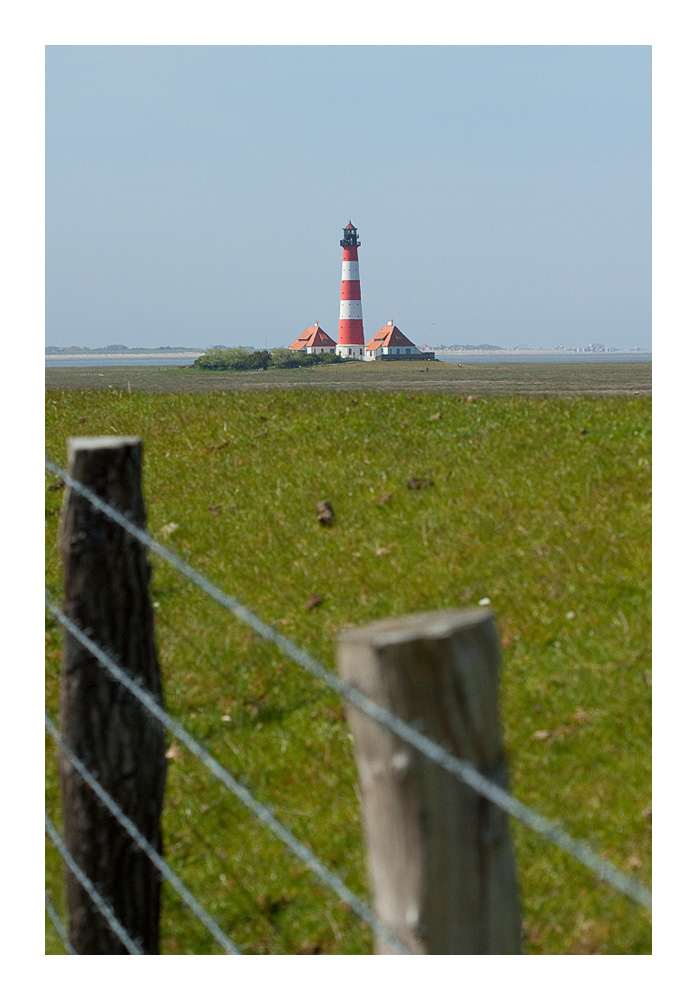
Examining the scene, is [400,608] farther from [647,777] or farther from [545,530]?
[647,777]

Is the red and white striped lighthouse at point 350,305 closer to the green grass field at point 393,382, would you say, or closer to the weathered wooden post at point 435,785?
the green grass field at point 393,382

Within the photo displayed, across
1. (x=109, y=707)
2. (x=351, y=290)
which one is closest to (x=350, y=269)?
(x=351, y=290)

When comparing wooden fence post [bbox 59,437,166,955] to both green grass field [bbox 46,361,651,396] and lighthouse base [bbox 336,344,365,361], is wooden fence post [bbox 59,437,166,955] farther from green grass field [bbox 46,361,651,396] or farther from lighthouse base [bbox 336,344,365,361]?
lighthouse base [bbox 336,344,365,361]

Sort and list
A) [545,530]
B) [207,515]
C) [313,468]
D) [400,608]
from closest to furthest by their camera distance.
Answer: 1. [400,608]
2. [545,530]
3. [207,515]
4. [313,468]

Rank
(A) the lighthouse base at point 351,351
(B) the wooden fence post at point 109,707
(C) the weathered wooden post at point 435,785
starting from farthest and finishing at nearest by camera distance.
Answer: (A) the lighthouse base at point 351,351 < (B) the wooden fence post at point 109,707 < (C) the weathered wooden post at point 435,785

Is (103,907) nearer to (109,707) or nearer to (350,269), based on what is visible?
(109,707)

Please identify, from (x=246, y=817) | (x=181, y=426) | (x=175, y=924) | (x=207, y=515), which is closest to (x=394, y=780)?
(x=175, y=924)

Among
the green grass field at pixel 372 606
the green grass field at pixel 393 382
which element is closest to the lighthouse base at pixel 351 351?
the green grass field at pixel 393 382
